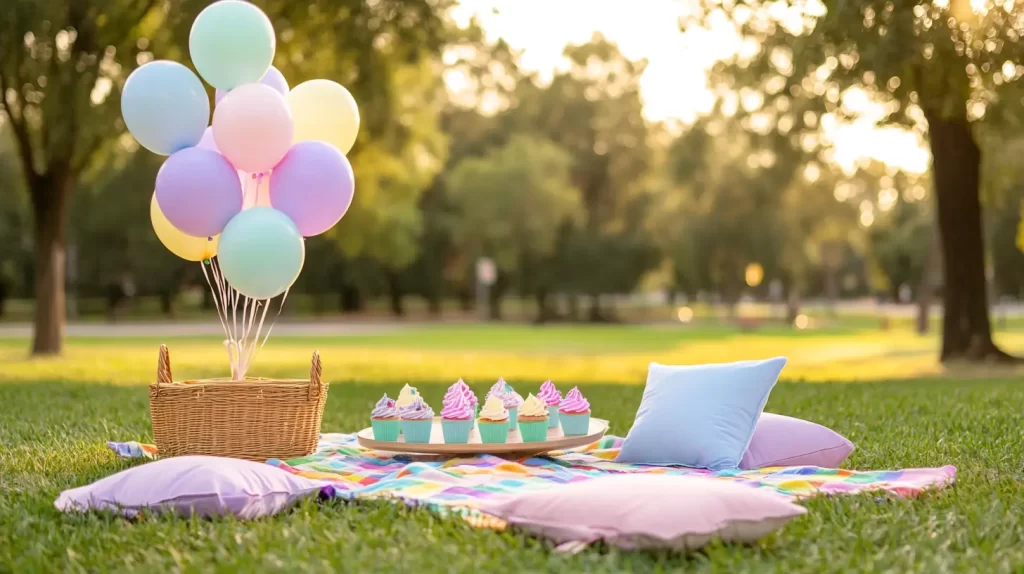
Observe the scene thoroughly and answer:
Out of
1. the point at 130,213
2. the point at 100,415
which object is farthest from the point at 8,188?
the point at 100,415

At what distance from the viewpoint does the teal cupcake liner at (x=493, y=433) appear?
5957 mm

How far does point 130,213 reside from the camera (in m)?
37.7

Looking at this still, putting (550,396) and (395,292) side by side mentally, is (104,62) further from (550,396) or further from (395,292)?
(395,292)

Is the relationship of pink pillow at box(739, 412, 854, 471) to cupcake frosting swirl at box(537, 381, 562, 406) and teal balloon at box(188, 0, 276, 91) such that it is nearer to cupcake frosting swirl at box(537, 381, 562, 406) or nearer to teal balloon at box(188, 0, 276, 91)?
cupcake frosting swirl at box(537, 381, 562, 406)

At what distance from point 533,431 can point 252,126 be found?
226cm

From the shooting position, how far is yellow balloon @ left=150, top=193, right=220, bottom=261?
22.1 ft

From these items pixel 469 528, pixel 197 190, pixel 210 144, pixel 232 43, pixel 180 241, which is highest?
pixel 232 43

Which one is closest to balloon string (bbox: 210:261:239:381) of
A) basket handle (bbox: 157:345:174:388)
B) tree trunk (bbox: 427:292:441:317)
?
basket handle (bbox: 157:345:174:388)

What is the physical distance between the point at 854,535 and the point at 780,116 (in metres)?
15.7

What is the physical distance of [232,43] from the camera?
6070 mm

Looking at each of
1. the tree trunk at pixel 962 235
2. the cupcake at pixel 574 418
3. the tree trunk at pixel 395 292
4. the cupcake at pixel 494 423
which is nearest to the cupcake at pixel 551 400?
the cupcake at pixel 574 418

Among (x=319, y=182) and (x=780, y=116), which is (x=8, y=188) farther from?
(x=319, y=182)

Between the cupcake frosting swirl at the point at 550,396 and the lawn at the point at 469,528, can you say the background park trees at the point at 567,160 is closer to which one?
the lawn at the point at 469,528

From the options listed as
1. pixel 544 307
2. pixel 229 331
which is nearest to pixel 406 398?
pixel 229 331
